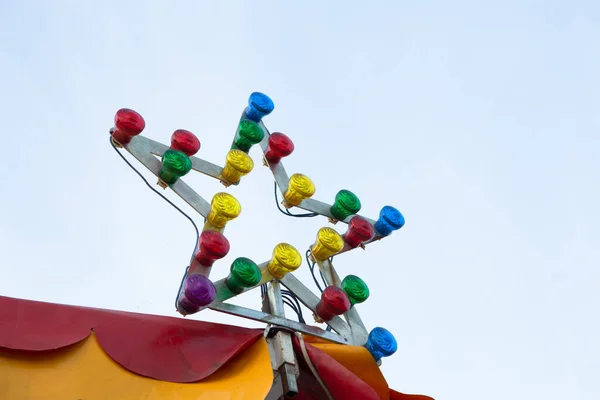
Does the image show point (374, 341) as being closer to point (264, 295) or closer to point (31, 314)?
point (264, 295)

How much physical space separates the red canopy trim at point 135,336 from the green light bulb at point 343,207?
2370 mm

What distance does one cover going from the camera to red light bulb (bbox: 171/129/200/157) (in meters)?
7.38

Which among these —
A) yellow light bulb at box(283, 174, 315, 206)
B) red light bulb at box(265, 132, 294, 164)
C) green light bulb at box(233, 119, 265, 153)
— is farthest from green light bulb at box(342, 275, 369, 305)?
green light bulb at box(233, 119, 265, 153)

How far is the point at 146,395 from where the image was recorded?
522 centimetres

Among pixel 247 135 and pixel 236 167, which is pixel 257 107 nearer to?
pixel 247 135

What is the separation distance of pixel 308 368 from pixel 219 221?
72.1 inches

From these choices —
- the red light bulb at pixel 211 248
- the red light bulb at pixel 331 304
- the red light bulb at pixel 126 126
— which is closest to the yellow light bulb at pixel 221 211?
the red light bulb at pixel 211 248

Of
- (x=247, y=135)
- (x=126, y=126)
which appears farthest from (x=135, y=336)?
(x=247, y=135)

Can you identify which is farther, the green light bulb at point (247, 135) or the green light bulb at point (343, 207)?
the green light bulb at point (343, 207)

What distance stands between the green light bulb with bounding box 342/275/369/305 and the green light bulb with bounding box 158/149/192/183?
1.92 meters

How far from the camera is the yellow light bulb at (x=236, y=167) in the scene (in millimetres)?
7684

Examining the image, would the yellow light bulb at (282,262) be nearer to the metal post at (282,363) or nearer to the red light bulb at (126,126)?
the metal post at (282,363)

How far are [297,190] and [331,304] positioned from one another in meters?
1.40

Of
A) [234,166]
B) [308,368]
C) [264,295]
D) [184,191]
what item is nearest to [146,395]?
[308,368]
